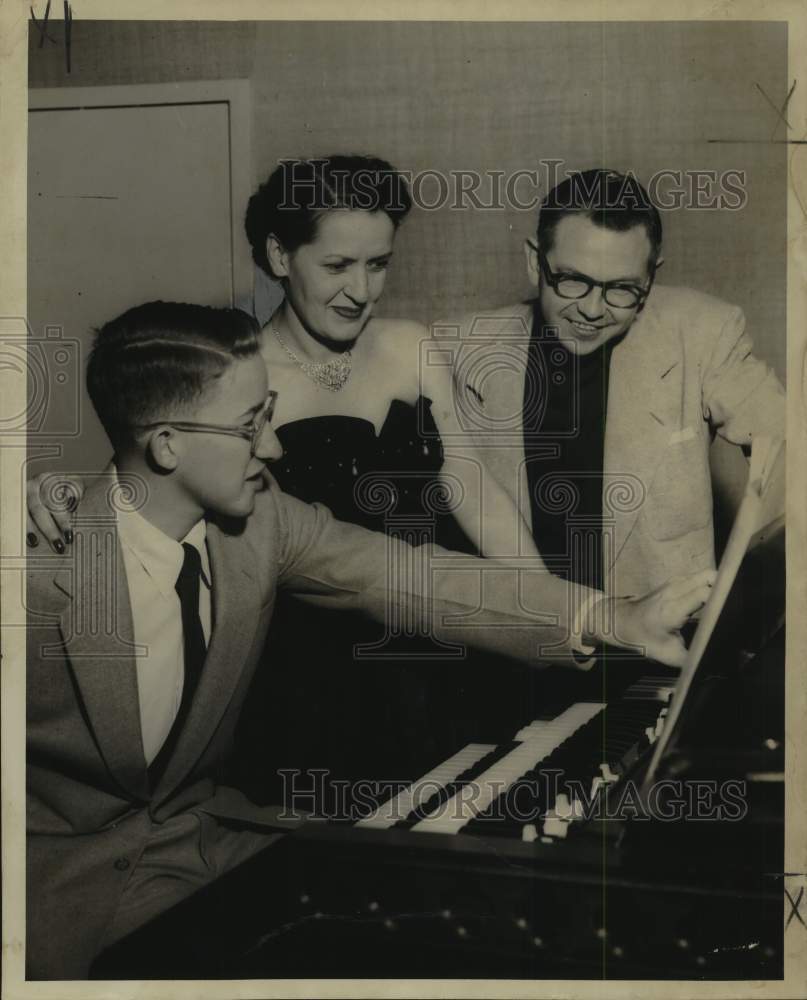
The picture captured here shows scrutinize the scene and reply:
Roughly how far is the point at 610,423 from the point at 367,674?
0.90 metres

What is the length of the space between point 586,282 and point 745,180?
1.64 ft

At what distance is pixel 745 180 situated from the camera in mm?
2877

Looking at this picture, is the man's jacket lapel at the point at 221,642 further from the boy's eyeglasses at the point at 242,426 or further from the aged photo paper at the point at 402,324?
the boy's eyeglasses at the point at 242,426

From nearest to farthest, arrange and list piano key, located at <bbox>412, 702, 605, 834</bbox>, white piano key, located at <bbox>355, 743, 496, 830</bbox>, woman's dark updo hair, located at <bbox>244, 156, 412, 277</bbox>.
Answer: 1. piano key, located at <bbox>412, 702, 605, 834</bbox>
2. white piano key, located at <bbox>355, 743, 496, 830</bbox>
3. woman's dark updo hair, located at <bbox>244, 156, 412, 277</bbox>

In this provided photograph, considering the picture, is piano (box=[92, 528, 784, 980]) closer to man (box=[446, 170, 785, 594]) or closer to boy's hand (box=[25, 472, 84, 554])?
man (box=[446, 170, 785, 594])

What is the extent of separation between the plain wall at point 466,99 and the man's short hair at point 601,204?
33 mm

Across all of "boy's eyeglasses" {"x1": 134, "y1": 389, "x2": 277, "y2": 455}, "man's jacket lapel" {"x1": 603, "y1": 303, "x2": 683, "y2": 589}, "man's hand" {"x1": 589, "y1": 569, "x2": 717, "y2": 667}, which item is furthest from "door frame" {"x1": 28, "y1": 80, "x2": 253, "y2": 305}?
"man's hand" {"x1": 589, "y1": 569, "x2": 717, "y2": 667}

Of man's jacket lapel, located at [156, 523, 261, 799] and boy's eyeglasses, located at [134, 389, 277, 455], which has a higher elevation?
boy's eyeglasses, located at [134, 389, 277, 455]

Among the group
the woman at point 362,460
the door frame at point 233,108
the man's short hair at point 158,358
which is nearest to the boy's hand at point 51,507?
the man's short hair at point 158,358

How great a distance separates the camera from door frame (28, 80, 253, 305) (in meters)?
2.82

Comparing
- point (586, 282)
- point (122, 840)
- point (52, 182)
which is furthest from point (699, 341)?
point (122, 840)

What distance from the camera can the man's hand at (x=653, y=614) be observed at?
9.38ft

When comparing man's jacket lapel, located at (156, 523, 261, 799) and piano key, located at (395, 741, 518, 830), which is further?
man's jacket lapel, located at (156, 523, 261, 799)

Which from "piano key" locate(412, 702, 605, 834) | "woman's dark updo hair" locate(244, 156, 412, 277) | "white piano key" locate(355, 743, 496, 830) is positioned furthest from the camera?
"woman's dark updo hair" locate(244, 156, 412, 277)
